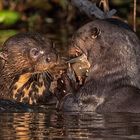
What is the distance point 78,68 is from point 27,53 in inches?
30.3

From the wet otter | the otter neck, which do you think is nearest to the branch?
the wet otter

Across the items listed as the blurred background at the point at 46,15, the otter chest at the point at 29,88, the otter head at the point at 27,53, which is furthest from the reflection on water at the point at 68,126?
the blurred background at the point at 46,15

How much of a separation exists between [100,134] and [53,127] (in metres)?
0.58

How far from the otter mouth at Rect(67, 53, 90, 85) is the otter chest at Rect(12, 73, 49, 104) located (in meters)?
0.48

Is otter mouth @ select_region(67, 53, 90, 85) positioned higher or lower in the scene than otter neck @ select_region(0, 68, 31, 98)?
higher

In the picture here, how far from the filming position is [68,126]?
7.71m

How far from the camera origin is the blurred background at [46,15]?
747 inches

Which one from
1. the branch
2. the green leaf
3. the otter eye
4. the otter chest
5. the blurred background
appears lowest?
the blurred background

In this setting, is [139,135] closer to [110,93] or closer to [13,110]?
[110,93]

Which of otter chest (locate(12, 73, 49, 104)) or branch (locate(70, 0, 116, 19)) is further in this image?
branch (locate(70, 0, 116, 19))

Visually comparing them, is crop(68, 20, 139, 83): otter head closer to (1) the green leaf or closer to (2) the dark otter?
(2) the dark otter

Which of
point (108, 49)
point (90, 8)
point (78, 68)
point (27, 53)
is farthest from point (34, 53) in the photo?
point (90, 8)

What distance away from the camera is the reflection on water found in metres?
7.17

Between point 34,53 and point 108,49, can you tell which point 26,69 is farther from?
point 108,49
